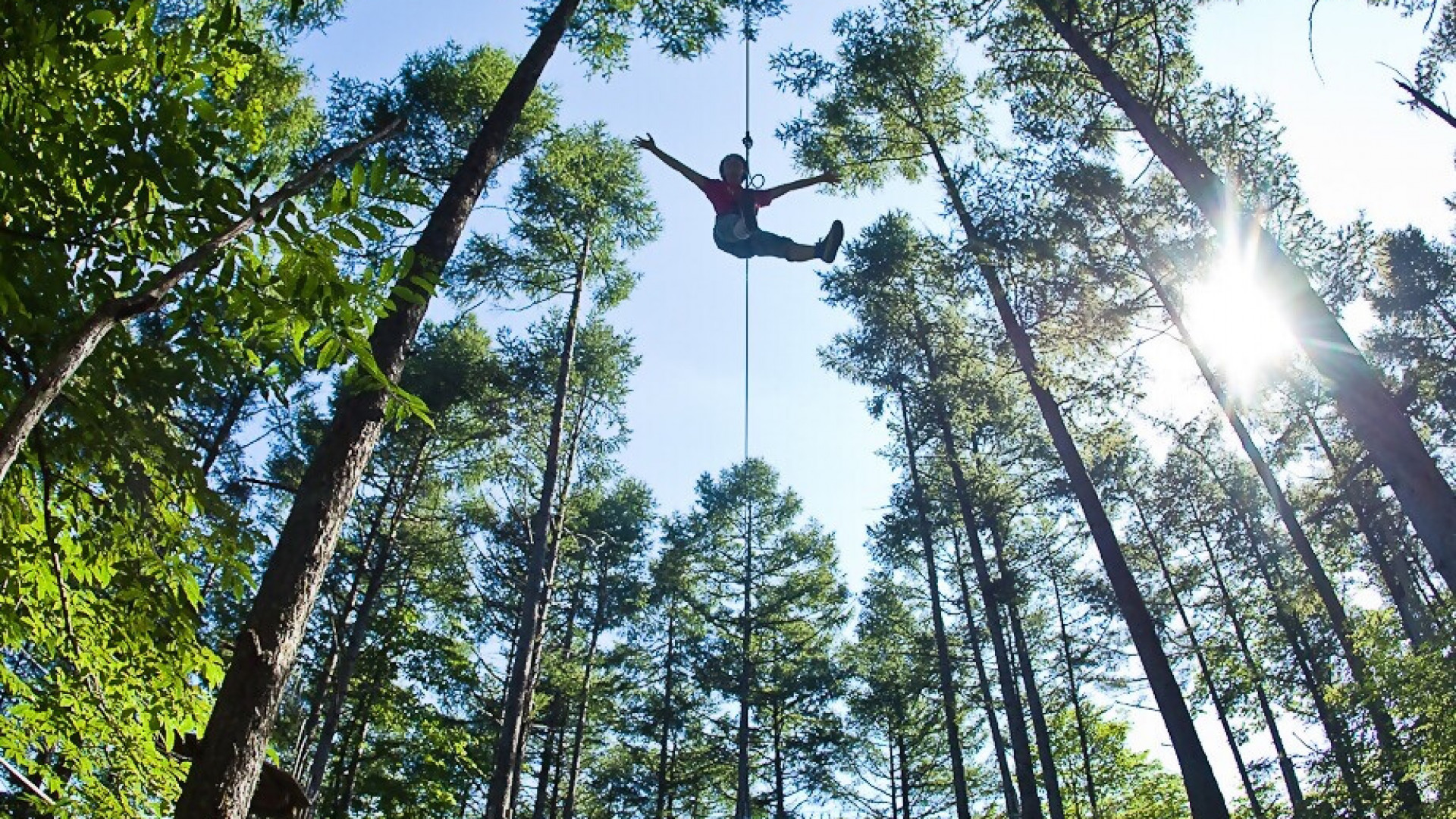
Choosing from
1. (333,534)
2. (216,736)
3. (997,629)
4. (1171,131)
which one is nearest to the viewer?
(216,736)

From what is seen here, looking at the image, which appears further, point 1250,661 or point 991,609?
point 1250,661

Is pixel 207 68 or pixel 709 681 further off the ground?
pixel 709 681

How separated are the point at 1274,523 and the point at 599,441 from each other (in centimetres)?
1710

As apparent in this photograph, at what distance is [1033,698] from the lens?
15.4 m

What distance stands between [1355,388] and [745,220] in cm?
474

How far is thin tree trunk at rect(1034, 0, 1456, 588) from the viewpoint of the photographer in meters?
4.94

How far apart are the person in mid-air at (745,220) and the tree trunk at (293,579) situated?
136 inches

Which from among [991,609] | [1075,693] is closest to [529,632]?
[991,609]

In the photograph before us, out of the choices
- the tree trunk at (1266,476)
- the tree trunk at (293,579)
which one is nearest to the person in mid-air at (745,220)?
the tree trunk at (293,579)

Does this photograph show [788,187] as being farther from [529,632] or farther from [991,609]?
[991,609]

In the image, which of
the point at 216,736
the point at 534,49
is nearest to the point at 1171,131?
the point at 534,49

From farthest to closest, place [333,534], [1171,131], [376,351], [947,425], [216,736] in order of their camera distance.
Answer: [947,425], [1171,131], [376,351], [333,534], [216,736]

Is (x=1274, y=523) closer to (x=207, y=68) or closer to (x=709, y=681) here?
(x=709, y=681)

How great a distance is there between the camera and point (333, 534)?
2820 mm
